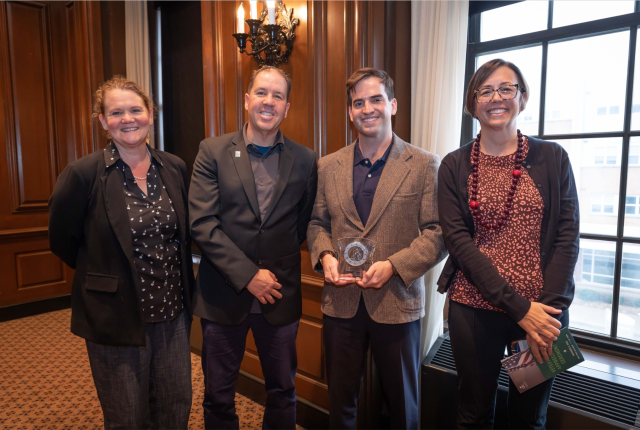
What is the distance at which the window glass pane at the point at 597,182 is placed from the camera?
1.99 m

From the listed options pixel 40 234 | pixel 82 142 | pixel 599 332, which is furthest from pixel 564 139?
pixel 40 234

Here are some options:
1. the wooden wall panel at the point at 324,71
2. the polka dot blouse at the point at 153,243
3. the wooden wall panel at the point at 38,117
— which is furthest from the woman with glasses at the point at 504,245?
the wooden wall panel at the point at 38,117

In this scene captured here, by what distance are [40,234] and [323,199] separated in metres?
4.10

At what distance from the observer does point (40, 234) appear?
450 cm

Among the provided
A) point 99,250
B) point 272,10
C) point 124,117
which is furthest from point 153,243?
point 272,10

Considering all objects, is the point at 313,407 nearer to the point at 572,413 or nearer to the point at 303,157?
the point at 572,413

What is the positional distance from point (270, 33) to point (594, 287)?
2.30 meters

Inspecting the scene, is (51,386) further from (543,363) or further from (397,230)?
(543,363)

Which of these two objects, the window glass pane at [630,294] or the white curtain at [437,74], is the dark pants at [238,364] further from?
the window glass pane at [630,294]

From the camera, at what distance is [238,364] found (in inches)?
73.0

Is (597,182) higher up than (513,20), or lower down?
lower down

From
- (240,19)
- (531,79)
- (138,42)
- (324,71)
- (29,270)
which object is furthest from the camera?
(29,270)

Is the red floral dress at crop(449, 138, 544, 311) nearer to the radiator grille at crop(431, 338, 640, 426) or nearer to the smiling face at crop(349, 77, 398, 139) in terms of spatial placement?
the smiling face at crop(349, 77, 398, 139)

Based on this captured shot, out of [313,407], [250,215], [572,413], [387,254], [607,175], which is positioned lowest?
[313,407]
